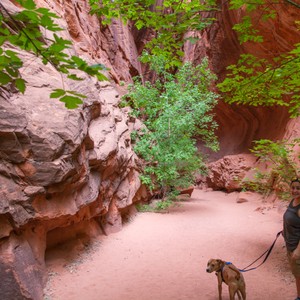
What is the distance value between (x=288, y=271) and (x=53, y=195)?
5.12m

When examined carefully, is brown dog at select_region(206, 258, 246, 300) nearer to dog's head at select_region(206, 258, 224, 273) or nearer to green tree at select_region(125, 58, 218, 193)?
dog's head at select_region(206, 258, 224, 273)

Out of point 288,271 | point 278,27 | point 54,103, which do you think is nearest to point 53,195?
point 54,103

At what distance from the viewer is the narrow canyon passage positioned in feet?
16.5

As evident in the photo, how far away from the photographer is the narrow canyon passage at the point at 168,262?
5.02 m

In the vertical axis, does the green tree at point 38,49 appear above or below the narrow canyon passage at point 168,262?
above

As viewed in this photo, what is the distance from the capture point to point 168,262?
658 cm

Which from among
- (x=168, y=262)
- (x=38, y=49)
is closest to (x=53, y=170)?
(x=168, y=262)

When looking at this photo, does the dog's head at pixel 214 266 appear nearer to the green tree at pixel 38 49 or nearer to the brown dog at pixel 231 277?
the brown dog at pixel 231 277

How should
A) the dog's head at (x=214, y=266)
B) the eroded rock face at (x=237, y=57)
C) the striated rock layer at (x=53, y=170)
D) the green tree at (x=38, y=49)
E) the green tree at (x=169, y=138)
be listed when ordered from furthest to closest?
the eroded rock face at (x=237, y=57)
the green tree at (x=169, y=138)
the striated rock layer at (x=53, y=170)
the dog's head at (x=214, y=266)
the green tree at (x=38, y=49)

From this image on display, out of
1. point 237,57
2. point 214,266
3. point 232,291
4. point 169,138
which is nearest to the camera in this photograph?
point 232,291

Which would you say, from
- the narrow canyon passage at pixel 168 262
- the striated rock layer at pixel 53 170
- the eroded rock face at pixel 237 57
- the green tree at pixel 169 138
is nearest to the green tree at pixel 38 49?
the striated rock layer at pixel 53 170

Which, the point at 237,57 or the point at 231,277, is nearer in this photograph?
the point at 231,277

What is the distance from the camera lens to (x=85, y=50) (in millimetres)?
12086

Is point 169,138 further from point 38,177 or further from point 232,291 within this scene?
point 232,291
